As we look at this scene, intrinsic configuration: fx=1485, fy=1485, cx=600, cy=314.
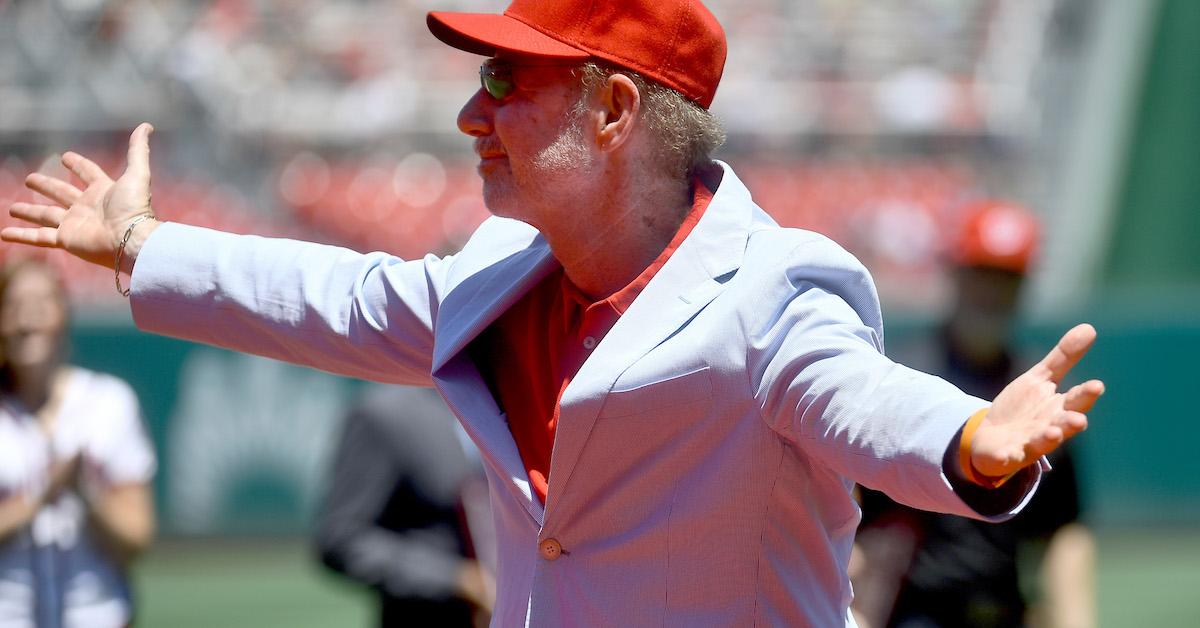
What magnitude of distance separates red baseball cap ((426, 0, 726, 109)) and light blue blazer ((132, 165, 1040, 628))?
0.73ft

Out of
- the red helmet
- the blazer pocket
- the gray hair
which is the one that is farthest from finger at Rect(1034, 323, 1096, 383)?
the red helmet

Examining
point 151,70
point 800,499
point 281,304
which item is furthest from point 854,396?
point 151,70

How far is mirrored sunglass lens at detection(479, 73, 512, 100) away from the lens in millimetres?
2322

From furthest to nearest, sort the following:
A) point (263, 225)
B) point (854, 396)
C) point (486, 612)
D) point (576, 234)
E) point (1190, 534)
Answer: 1. point (263, 225)
2. point (1190, 534)
3. point (486, 612)
4. point (576, 234)
5. point (854, 396)

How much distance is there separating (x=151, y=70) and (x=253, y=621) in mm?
8297

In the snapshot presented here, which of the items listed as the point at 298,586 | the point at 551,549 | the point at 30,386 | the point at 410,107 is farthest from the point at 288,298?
the point at 410,107

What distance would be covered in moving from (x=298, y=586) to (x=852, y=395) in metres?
7.67

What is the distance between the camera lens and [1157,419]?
10.0 metres

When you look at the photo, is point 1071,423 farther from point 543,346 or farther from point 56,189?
point 56,189

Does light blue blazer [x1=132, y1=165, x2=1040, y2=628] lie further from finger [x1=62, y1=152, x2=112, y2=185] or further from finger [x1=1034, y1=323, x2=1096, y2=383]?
finger [x1=62, y1=152, x2=112, y2=185]

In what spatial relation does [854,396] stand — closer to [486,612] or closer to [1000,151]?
[486,612]

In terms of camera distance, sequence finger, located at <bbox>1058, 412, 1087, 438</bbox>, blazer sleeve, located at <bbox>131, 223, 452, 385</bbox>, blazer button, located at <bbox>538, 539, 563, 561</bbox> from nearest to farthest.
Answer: finger, located at <bbox>1058, 412, 1087, 438</bbox> < blazer button, located at <bbox>538, 539, 563, 561</bbox> < blazer sleeve, located at <bbox>131, 223, 452, 385</bbox>

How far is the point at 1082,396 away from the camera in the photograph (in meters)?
1.73

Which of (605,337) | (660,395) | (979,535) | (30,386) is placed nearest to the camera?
(660,395)
